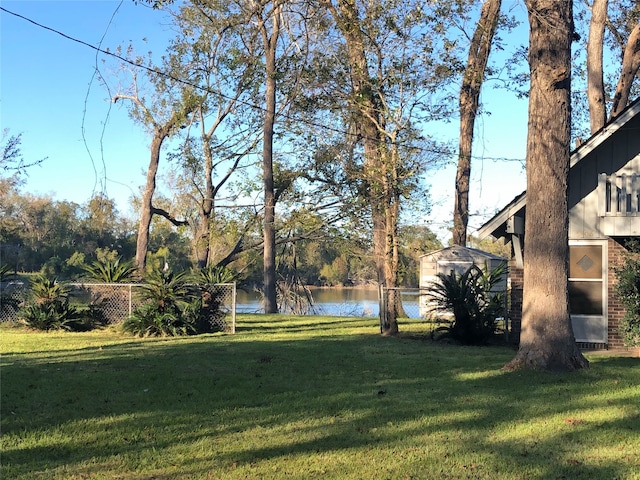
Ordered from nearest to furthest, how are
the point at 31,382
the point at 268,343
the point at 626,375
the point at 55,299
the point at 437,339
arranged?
the point at 31,382 → the point at 626,375 → the point at 268,343 → the point at 437,339 → the point at 55,299

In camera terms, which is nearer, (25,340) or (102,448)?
(102,448)

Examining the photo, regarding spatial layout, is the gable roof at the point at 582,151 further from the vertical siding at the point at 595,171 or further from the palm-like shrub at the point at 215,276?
the palm-like shrub at the point at 215,276

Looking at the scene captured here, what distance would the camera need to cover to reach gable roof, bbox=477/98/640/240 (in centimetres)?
1206

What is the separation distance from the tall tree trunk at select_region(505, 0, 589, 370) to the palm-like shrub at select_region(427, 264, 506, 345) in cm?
390

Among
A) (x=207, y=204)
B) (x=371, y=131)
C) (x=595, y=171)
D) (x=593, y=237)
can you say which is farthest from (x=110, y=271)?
(x=207, y=204)

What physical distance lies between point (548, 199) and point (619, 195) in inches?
151

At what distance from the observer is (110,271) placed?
16.6 meters

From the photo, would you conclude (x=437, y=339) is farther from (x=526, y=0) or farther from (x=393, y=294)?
(x=526, y=0)

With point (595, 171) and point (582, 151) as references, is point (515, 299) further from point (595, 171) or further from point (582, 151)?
point (582, 151)

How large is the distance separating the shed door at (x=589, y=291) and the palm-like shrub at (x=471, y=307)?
1.53 m

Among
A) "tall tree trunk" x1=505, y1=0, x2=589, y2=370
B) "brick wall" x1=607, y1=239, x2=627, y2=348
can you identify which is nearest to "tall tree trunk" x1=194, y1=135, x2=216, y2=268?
"brick wall" x1=607, y1=239, x2=627, y2=348

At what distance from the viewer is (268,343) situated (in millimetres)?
12766

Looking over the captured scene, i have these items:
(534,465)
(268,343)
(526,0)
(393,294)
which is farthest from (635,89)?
(534,465)

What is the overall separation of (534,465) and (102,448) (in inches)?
136
